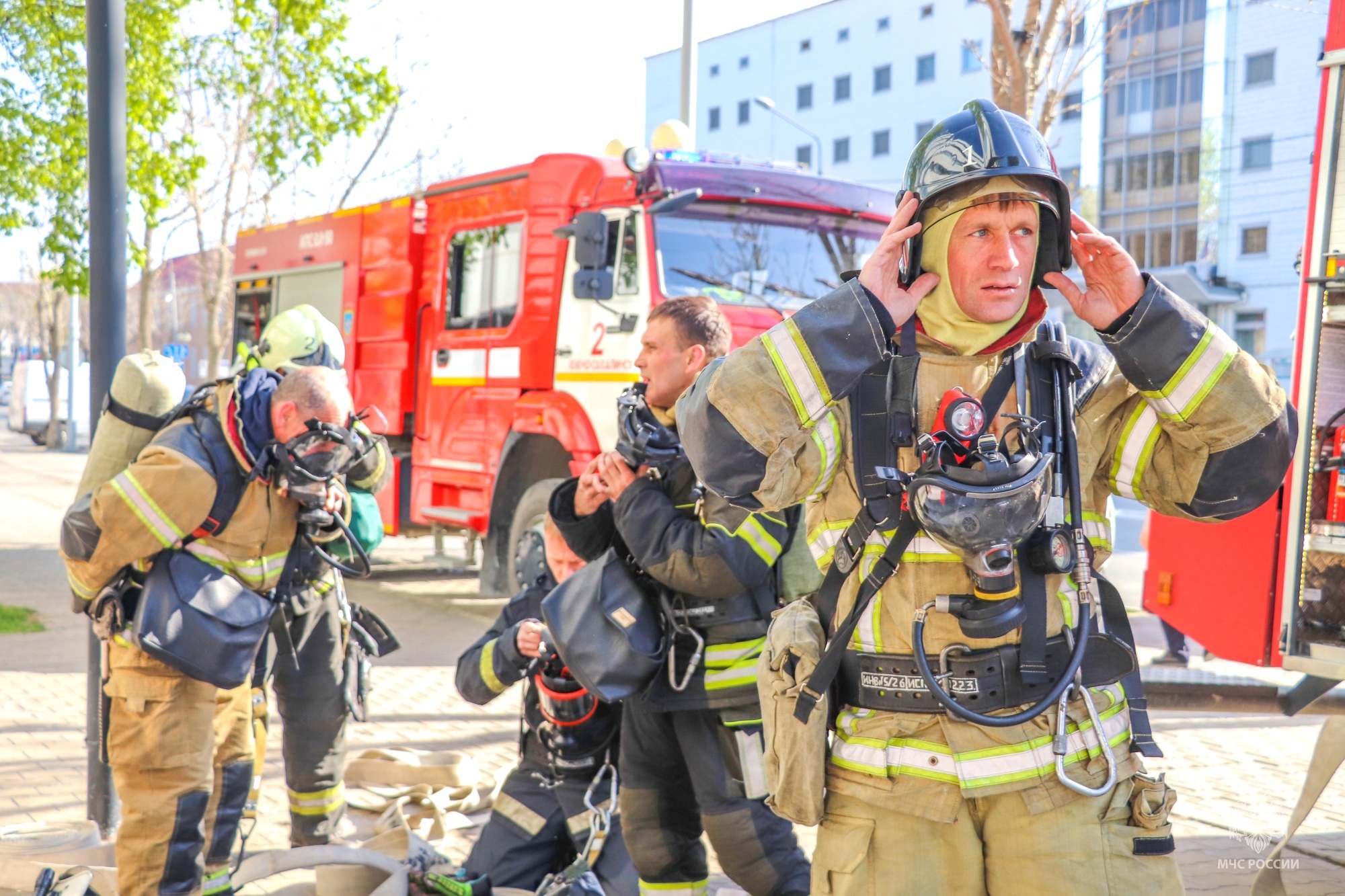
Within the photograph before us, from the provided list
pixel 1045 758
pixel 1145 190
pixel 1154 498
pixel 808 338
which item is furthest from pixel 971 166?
pixel 1145 190

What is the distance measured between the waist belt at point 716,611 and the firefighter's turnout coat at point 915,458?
3.21 feet

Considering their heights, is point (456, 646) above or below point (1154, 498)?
below

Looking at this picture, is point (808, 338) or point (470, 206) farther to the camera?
point (470, 206)

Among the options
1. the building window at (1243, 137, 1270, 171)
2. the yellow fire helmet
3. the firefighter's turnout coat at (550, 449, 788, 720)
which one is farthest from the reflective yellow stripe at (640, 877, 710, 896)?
the building window at (1243, 137, 1270, 171)

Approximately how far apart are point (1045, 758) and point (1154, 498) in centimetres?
53

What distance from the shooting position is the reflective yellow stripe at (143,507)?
3.26 m

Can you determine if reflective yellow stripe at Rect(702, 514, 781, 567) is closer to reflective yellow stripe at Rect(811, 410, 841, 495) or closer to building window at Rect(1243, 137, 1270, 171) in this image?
reflective yellow stripe at Rect(811, 410, 841, 495)

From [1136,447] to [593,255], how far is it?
5.50m

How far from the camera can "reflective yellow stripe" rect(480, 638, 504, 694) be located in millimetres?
3527

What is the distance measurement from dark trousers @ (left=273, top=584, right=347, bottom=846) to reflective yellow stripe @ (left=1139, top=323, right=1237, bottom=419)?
304 centimetres

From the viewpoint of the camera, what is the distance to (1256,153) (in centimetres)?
3409

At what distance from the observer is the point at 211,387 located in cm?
371

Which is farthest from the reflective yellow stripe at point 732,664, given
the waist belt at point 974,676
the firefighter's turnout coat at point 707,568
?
the waist belt at point 974,676

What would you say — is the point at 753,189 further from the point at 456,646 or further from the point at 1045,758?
the point at 1045,758
